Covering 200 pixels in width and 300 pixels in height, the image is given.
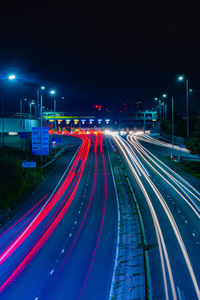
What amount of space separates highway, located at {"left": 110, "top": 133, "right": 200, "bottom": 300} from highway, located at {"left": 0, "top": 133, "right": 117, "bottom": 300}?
102 inches

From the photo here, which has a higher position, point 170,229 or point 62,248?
point 170,229

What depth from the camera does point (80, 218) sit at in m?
26.5

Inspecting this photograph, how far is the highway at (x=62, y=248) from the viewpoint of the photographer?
14.7 meters

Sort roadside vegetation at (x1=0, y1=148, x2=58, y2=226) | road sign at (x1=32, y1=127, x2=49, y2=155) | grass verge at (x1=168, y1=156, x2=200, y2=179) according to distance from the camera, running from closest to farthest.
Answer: roadside vegetation at (x1=0, y1=148, x2=58, y2=226) < road sign at (x1=32, y1=127, x2=49, y2=155) < grass verge at (x1=168, y1=156, x2=200, y2=179)

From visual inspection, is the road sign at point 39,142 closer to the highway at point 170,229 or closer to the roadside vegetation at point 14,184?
the roadside vegetation at point 14,184

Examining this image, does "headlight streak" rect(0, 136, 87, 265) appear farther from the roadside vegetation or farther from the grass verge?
the grass verge

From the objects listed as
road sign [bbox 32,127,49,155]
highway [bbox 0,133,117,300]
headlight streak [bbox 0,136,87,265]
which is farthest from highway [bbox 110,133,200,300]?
road sign [bbox 32,127,49,155]

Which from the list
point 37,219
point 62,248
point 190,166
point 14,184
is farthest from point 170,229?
point 190,166

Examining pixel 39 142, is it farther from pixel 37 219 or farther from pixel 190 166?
pixel 190 166

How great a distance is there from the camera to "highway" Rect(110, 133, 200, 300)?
1502 centimetres

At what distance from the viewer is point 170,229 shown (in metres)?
23.5

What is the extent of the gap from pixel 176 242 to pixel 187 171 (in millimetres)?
29421

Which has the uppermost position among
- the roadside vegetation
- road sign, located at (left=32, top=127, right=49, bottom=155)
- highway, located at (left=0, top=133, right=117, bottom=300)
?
road sign, located at (left=32, top=127, right=49, bottom=155)

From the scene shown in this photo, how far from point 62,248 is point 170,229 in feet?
27.2
